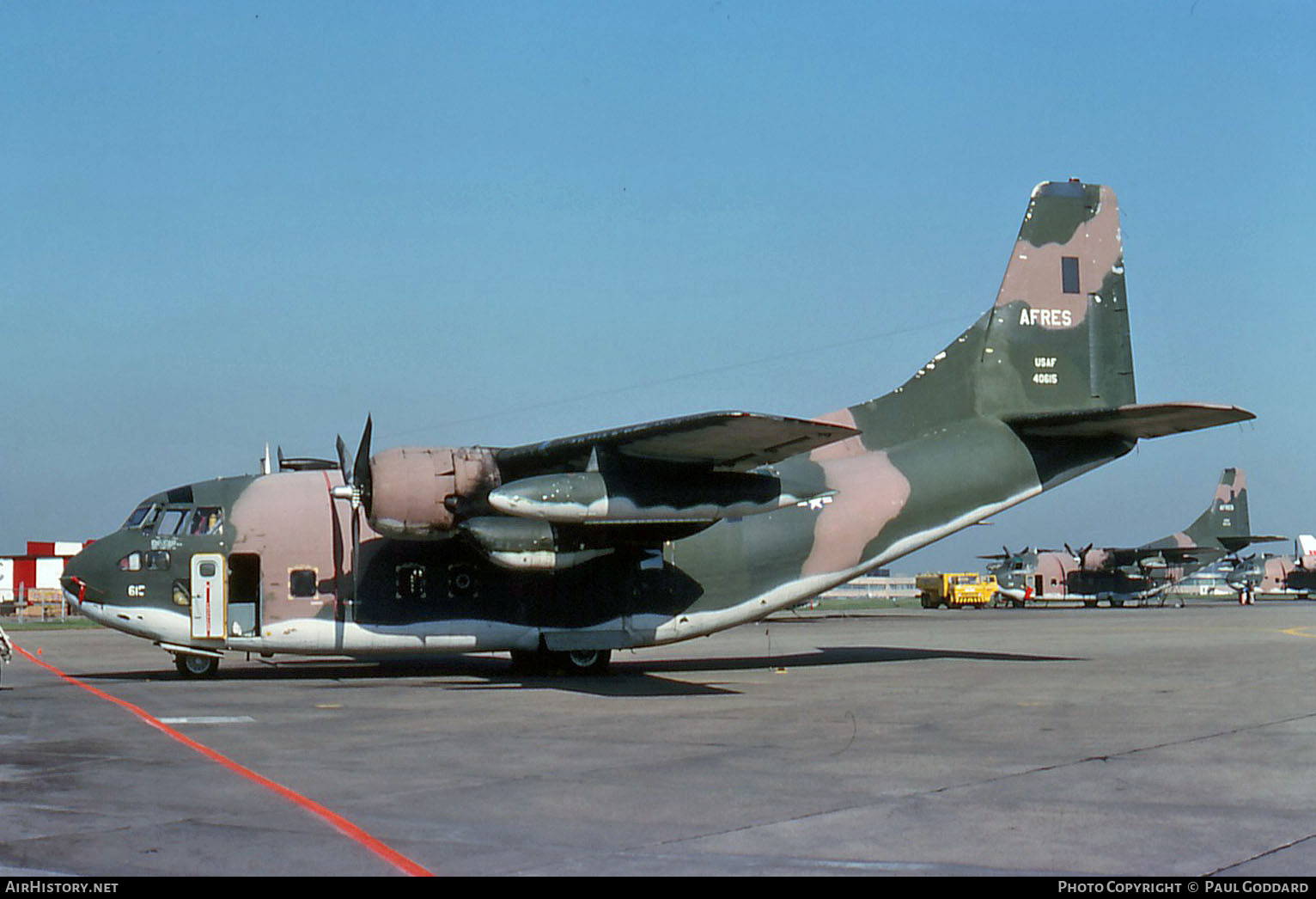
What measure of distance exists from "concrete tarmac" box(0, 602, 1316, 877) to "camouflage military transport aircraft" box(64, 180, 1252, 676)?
116cm

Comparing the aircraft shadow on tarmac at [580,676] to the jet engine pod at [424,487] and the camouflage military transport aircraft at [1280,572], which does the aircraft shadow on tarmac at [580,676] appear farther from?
the camouflage military transport aircraft at [1280,572]

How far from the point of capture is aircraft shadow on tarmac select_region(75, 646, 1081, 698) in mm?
19375

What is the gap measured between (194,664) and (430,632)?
4594 millimetres

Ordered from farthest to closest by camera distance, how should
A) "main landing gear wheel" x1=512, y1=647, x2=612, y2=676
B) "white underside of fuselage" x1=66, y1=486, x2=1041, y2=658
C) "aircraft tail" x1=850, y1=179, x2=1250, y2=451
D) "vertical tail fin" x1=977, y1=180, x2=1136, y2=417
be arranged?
"vertical tail fin" x1=977, y1=180, x2=1136, y2=417
"aircraft tail" x1=850, y1=179, x2=1250, y2=451
"main landing gear wheel" x1=512, y1=647, x2=612, y2=676
"white underside of fuselage" x1=66, y1=486, x2=1041, y2=658

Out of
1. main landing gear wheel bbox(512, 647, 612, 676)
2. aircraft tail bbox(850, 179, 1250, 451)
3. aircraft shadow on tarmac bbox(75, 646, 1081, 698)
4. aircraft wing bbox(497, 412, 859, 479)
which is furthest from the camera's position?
aircraft tail bbox(850, 179, 1250, 451)

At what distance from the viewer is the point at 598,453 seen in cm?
1812

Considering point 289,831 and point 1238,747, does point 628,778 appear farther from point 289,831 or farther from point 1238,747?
point 1238,747

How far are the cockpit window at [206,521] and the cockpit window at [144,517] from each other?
0.72m

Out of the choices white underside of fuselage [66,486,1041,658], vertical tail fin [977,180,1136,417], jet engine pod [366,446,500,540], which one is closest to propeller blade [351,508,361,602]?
white underside of fuselage [66,486,1041,658]

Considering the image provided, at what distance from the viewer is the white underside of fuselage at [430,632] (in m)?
19.8

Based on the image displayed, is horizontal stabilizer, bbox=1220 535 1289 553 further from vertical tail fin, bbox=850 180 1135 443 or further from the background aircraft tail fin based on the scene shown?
vertical tail fin, bbox=850 180 1135 443

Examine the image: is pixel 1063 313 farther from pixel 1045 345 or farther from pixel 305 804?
pixel 305 804

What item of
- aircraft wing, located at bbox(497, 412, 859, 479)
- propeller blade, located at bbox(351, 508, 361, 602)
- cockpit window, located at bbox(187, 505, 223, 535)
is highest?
aircraft wing, located at bbox(497, 412, 859, 479)
